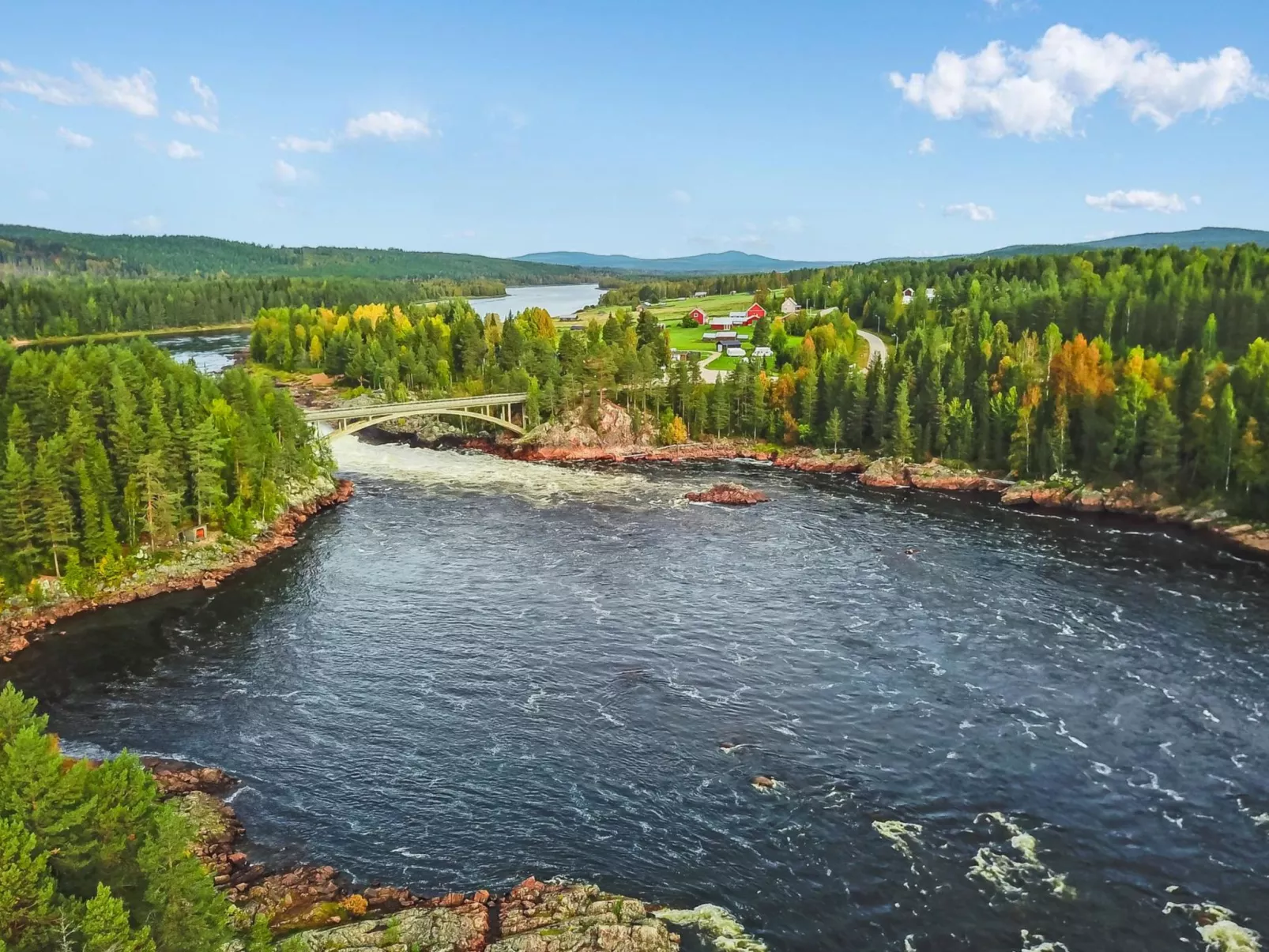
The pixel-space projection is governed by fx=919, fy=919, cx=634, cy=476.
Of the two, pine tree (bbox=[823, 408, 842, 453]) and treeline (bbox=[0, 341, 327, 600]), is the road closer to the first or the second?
pine tree (bbox=[823, 408, 842, 453])

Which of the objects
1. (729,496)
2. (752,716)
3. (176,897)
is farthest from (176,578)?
(729,496)

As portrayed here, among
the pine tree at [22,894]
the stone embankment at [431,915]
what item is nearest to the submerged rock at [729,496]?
the stone embankment at [431,915]

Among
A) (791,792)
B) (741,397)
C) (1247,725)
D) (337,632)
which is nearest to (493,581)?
(337,632)

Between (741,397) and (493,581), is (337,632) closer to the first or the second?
(493,581)

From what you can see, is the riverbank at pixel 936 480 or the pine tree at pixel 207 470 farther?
the riverbank at pixel 936 480

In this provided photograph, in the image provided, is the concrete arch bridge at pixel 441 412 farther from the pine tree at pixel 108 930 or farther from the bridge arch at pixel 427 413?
the pine tree at pixel 108 930

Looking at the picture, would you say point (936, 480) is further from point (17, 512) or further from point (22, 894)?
point (22, 894)

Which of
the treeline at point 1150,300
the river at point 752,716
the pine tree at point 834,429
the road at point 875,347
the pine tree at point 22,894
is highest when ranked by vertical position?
the treeline at point 1150,300
